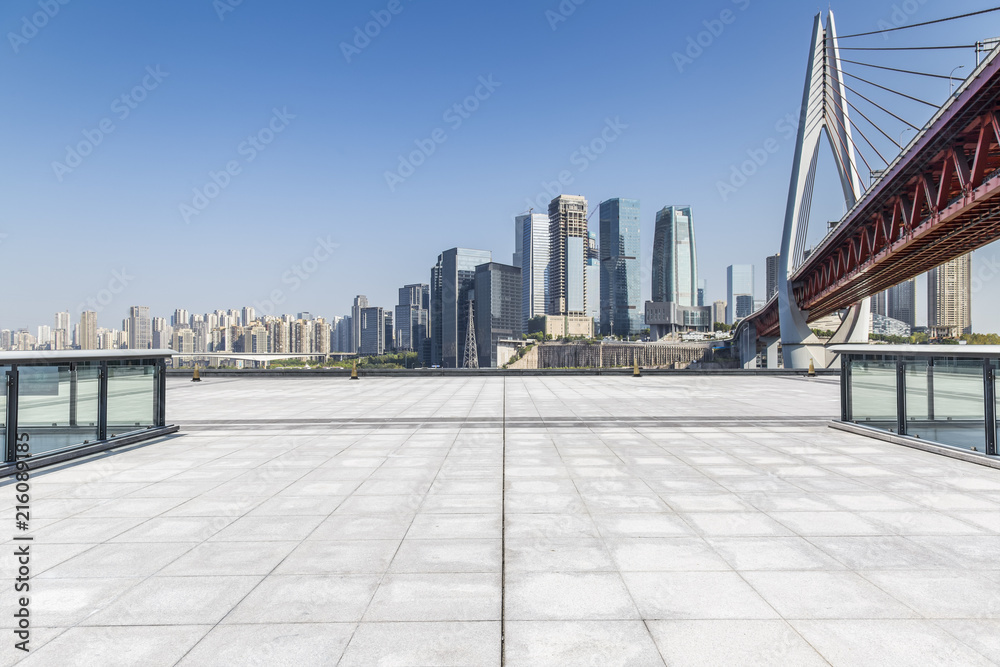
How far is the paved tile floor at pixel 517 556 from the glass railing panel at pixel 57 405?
0.93m

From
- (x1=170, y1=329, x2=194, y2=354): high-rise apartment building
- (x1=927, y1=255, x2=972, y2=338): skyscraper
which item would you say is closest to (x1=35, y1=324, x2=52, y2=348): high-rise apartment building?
(x1=170, y1=329, x2=194, y2=354): high-rise apartment building

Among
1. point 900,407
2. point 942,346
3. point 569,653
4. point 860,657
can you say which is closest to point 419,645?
point 569,653

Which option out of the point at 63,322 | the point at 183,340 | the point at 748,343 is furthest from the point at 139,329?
the point at 748,343

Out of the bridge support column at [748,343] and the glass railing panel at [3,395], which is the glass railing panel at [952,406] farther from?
the bridge support column at [748,343]

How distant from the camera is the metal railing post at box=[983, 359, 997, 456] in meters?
8.61

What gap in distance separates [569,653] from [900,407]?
35.9 ft

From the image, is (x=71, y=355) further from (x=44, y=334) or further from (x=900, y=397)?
(x=44, y=334)

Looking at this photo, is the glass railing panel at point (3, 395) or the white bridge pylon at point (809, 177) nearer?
the glass railing panel at point (3, 395)

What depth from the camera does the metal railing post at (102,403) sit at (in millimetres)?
10516

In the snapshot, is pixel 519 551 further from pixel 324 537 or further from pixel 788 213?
pixel 788 213

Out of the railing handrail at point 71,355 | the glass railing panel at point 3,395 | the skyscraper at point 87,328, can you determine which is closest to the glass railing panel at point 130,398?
the railing handrail at point 71,355

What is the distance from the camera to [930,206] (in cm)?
2884

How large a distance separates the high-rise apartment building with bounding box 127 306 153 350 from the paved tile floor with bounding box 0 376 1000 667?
125327 millimetres

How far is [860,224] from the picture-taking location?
3881 centimetres
